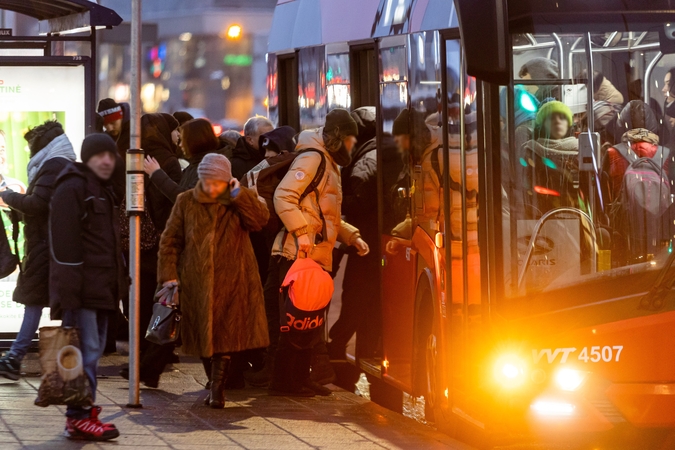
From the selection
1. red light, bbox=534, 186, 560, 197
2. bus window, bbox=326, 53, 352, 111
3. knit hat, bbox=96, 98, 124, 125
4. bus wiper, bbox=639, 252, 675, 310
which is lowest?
bus wiper, bbox=639, 252, 675, 310

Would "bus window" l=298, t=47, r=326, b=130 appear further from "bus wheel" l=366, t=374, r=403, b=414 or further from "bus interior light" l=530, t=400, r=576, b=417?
"bus interior light" l=530, t=400, r=576, b=417

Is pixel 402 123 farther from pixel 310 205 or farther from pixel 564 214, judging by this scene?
pixel 564 214

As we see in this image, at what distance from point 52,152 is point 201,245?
1.42 meters

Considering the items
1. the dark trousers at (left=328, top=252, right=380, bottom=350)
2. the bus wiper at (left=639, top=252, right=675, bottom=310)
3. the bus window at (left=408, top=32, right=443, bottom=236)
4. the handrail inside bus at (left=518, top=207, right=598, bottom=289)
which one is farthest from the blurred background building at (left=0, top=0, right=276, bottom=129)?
the bus wiper at (left=639, top=252, right=675, bottom=310)

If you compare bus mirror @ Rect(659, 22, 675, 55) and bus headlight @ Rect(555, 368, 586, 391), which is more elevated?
bus mirror @ Rect(659, 22, 675, 55)

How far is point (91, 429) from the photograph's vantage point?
7105 millimetres

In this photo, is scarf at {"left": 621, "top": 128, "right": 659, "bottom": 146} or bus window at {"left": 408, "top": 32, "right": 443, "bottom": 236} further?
bus window at {"left": 408, "top": 32, "right": 443, "bottom": 236}

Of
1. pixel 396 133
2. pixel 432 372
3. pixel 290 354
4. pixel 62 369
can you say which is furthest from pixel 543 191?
pixel 290 354

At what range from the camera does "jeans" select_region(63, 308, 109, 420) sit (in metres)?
7.08

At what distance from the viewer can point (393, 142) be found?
328 inches

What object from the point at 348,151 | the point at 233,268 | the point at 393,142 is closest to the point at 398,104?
the point at 393,142

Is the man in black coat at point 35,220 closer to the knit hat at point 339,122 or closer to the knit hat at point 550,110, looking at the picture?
the knit hat at point 339,122

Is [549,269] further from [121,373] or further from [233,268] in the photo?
[121,373]

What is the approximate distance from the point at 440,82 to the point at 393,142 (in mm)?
1116
